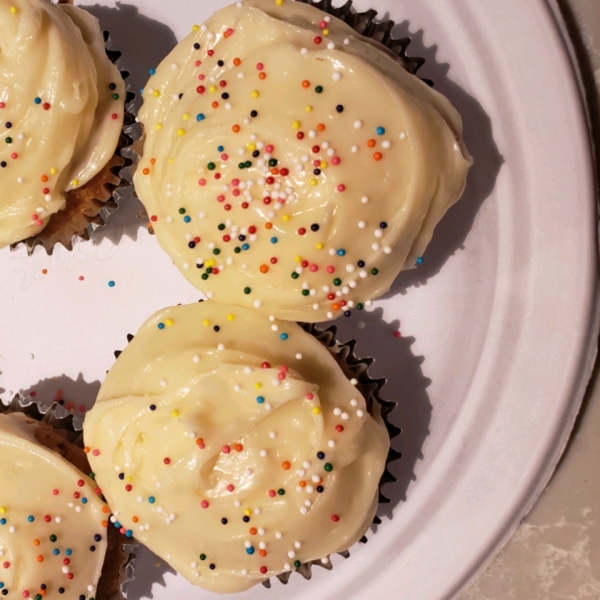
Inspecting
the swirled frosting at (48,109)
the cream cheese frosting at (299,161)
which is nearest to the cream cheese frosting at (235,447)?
the cream cheese frosting at (299,161)

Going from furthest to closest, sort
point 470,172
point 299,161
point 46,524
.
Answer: point 46,524 < point 470,172 < point 299,161

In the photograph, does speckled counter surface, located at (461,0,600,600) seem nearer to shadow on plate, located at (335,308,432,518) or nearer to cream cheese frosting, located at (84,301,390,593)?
shadow on plate, located at (335,308,432,518)

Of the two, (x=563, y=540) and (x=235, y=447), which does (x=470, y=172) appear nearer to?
(x=235, y=447)

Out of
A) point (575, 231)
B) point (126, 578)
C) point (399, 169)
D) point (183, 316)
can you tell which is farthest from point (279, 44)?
point (126, 578)

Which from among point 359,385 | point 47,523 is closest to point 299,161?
point 359,385

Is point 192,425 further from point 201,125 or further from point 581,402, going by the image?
point 581,402
